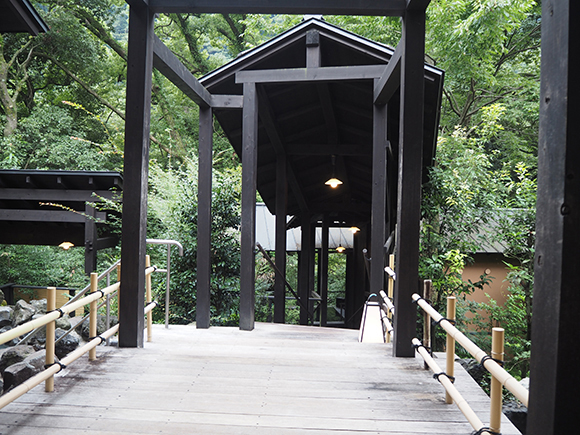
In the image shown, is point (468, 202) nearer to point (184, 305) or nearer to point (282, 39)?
point (282, 39)

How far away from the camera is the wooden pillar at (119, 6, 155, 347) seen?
360 centimetres

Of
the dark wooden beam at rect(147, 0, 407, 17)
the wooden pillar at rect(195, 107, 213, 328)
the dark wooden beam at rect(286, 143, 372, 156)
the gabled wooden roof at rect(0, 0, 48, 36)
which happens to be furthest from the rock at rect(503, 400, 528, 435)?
the gabled wooden roof at rect(0, 0, 48, 36)

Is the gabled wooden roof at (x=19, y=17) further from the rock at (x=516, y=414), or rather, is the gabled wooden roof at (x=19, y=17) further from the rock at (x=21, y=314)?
the rock at (x=516, y=414)

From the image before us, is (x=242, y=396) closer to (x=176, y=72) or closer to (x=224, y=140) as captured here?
(x=176, y=72)

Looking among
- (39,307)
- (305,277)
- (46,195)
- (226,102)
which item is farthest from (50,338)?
(305,277)

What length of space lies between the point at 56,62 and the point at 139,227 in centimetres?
1304

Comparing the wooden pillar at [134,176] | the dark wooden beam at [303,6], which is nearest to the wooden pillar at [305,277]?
the wooden pillar at [134,176]

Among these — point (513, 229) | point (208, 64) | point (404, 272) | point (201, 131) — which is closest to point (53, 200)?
point (201, 131)

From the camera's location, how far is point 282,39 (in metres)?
5.28

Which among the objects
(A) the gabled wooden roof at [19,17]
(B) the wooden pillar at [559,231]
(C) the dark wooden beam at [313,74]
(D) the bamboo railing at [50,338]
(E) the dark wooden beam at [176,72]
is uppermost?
(A) the gabled wooden roof at [19,17]

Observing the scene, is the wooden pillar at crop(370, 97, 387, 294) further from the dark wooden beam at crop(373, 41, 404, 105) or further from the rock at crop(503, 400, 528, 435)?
the rock at crop(503, 400, 528, 435)

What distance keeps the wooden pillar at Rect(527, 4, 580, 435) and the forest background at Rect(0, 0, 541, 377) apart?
18.2 feet

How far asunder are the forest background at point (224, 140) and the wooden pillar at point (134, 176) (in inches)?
139

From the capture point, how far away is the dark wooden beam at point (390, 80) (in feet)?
13.3
